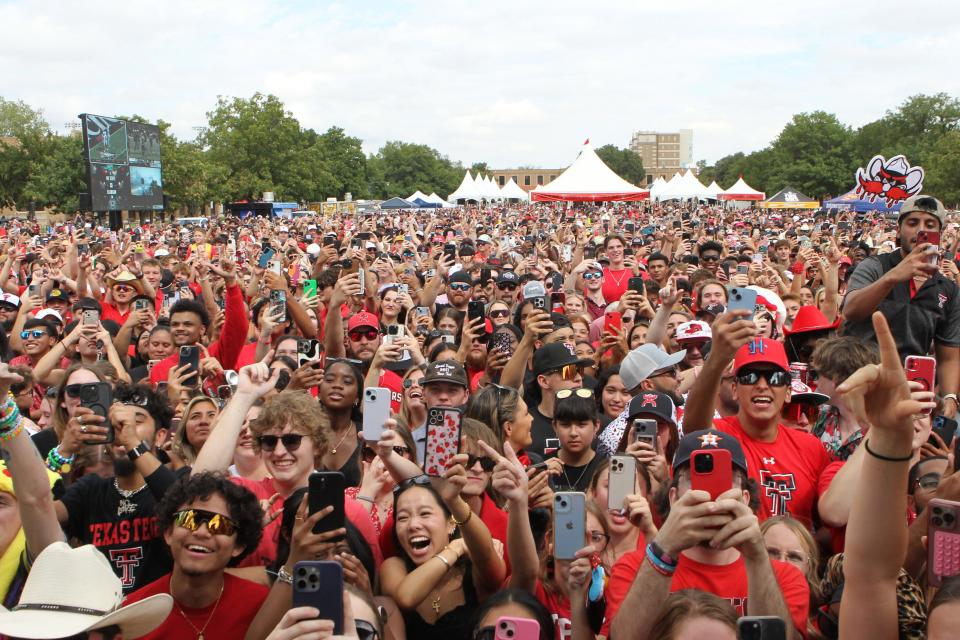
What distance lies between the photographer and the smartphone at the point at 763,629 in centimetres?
208

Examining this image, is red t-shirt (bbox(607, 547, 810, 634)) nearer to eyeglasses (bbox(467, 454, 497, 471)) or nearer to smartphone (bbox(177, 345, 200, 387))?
eyeglasses (bbox(467, 454, 497, 471))

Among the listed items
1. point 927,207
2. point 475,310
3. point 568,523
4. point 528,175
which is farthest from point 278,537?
point 528,175

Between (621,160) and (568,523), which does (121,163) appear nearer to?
(568,523)

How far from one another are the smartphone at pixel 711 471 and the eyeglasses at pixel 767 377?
1732 mm

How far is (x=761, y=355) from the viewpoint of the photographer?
4.36 meters

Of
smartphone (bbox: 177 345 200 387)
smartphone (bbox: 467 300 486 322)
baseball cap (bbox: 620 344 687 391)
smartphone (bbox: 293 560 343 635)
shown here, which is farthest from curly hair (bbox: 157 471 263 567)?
smartphone (bbox: 467 300 486 322)

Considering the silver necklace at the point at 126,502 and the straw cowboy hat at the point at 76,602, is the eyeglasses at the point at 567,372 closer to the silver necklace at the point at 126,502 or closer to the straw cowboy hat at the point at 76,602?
the silver necklace at the point at 126,502

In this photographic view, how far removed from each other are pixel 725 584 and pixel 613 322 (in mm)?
5466

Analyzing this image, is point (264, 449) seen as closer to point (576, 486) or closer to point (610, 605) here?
point (576, 486)

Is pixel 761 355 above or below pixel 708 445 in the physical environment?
above

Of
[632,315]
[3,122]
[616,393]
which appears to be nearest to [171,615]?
[616,393]

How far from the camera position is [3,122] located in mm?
98562

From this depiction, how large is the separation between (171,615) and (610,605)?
1.61m

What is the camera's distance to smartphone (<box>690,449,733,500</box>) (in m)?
2.60
